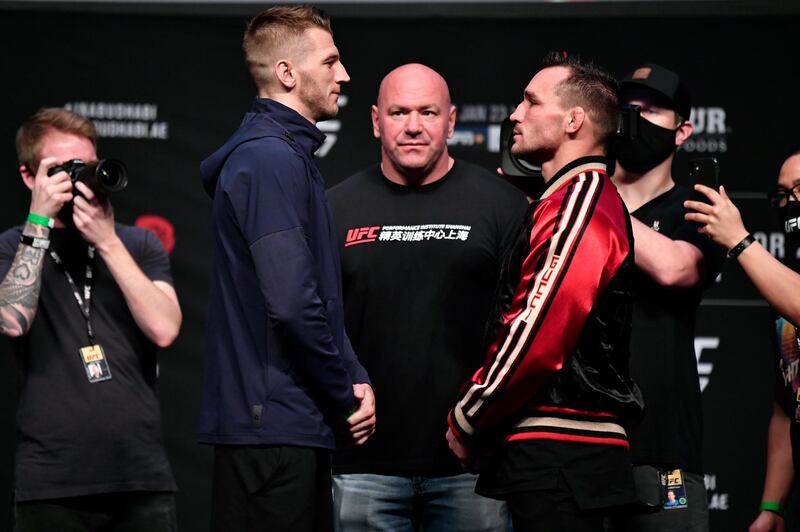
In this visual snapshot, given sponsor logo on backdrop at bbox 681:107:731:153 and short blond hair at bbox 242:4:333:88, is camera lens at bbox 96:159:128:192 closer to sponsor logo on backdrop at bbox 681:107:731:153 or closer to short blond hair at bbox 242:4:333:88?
short blond hair at bbox 242:4:333:88

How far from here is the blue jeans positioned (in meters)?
3.03

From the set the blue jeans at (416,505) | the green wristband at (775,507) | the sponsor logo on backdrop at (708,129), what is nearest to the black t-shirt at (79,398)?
the blue jeans at (416,505)

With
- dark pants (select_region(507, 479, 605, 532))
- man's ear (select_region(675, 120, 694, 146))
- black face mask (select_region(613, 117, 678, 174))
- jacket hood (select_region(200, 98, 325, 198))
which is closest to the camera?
dark pants (select_region(507, 479, 605, 532))

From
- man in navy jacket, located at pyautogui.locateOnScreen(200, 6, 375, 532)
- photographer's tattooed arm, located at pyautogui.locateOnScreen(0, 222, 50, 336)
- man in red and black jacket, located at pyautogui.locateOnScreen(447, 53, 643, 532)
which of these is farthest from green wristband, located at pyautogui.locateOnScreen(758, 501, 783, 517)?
photographer's tattooed arm, located at pyautogui.locateOnScreen(0, 222, 50, 336)

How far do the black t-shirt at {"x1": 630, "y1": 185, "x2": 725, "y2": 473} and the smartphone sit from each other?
0.25m

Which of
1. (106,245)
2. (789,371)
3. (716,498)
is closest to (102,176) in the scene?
(106,245)

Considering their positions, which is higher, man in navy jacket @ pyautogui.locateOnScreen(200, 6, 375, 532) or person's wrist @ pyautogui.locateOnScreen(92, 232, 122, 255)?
person's wrist @ pyautogui.locateOnScreen(92, 232, 122, 255)

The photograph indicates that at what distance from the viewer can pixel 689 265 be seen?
290cm

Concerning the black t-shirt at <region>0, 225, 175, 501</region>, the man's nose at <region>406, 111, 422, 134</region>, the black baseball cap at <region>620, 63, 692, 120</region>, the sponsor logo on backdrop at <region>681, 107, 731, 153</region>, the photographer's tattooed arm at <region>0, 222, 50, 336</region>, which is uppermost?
the sponsor logo on backdrop at <region>681, 107, 731, 153</region>

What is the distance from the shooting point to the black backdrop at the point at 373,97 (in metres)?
4.38

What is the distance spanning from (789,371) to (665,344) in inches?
15.8

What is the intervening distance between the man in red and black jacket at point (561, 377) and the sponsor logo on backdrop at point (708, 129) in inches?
77.4

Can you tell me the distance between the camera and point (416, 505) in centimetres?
308

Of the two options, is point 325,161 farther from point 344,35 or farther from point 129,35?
point 129,35
